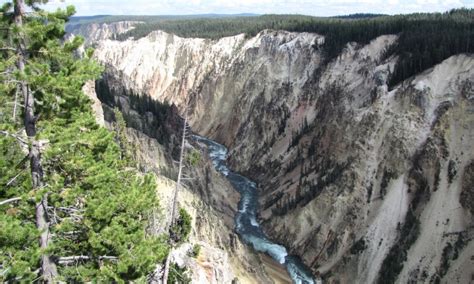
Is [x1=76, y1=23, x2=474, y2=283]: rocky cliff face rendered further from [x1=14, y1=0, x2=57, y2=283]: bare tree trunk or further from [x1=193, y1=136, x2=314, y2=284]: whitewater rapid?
[x1=14, y1=0, x2=57, y2=283]: bare tree trunk

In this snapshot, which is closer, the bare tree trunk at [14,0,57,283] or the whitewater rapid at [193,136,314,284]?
the bare tree trunk at [14,0,57,283]

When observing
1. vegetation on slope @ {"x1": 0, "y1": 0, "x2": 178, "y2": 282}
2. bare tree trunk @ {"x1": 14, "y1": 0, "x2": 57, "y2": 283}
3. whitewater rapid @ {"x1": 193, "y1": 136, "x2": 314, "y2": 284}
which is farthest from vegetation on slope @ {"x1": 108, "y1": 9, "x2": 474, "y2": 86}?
bare tree trunk @ {"x1": 14, "y1": 0, "x2": 57, "y2": 283}

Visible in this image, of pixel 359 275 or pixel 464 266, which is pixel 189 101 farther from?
pixel 464 266

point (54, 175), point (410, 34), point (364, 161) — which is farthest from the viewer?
point (410, 34)

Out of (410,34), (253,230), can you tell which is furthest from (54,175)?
(410,34)

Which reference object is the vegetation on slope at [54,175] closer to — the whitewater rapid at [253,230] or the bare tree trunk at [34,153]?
the bare tree trunk at [34,153]

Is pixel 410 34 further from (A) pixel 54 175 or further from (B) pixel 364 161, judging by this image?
(A) pixel 54 175

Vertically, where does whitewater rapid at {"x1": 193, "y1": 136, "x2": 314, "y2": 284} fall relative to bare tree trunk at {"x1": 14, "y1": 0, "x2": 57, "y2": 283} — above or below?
below
